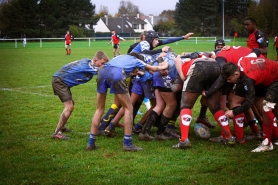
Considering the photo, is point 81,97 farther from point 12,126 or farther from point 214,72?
point 214,72

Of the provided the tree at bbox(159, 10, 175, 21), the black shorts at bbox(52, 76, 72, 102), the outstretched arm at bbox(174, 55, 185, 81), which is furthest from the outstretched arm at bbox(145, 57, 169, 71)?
the tree at bbox(159, 10, 175, 21)

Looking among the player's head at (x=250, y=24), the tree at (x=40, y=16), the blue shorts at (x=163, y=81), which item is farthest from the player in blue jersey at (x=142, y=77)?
the tree at (x=40, y=16)

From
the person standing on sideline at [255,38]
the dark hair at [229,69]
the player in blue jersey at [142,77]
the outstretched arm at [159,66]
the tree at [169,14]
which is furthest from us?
the tree at [169,14]

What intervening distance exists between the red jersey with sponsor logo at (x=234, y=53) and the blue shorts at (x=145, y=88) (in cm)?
145

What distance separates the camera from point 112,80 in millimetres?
6777

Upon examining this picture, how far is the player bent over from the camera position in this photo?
23.0 ft

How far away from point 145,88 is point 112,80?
137 centimetres

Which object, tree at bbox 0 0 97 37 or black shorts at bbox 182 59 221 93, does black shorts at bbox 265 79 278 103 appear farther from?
tree at bbox 0 0 97 37

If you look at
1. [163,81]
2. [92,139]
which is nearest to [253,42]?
[163,81]

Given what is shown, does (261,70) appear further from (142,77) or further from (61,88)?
(61,88)

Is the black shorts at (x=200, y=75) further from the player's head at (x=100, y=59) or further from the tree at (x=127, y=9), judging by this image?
the tree at (x=127, y=9)

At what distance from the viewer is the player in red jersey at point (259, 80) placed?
21.9 feet

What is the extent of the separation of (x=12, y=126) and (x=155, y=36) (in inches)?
146

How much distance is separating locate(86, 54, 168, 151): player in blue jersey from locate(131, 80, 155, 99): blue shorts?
0.81 m
